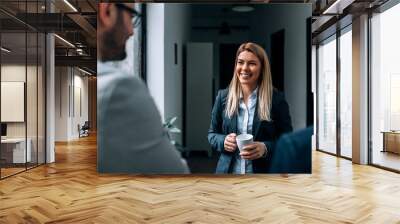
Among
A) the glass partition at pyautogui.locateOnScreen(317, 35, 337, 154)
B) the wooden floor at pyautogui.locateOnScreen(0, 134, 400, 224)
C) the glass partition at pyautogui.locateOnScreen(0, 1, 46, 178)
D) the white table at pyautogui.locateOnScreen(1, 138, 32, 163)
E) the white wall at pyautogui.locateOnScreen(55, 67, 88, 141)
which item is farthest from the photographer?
the white wall at pyautogui.locateOnScreen(55, 67, 88, 141)

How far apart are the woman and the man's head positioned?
1564mm

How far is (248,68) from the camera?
550 cm

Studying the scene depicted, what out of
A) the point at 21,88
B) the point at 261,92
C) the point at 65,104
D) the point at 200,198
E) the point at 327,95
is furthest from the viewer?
the point at 65,104

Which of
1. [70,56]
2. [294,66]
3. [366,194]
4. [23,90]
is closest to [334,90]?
[294,66]

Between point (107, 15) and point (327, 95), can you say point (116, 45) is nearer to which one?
point (107, 15)

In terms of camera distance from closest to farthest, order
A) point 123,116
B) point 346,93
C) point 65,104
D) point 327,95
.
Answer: point 123,116
point 346,93
point 327,95
point 65,104

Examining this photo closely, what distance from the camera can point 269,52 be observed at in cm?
558

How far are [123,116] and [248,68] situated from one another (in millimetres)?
1858

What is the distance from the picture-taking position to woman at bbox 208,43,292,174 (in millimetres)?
5484

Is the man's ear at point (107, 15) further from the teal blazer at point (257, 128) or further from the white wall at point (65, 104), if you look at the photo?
the white wall at point (65, 104)

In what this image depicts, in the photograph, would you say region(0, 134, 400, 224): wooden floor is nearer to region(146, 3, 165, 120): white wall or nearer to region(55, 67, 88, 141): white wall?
region(146, 3, 165, 120): white wall

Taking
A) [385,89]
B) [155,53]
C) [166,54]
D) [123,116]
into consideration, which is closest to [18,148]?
[123,116]

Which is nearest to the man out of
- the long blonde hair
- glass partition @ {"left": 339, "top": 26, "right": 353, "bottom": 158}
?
the long blonde hair

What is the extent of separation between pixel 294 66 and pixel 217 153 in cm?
159
